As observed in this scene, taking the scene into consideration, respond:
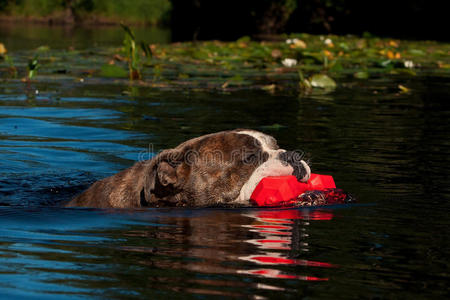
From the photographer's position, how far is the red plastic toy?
562 centimetres

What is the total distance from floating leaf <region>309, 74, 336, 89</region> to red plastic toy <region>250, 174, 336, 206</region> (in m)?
8.11

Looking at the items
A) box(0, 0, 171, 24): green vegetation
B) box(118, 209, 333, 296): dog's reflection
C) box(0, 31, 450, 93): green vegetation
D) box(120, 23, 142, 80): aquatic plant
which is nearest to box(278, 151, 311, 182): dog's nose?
box(118, 209, 333, 296): dog's reflection

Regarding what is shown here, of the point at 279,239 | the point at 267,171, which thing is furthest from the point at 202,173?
the point at 279,239

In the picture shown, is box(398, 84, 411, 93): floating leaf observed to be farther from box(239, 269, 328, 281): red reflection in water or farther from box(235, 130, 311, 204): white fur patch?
box(239, 269, 328, 281): red reflection in water

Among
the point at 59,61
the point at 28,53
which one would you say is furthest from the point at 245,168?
the point at 28,53

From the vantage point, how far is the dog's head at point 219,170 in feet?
19.1

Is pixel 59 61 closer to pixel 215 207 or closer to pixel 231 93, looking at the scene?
pixel 231 93

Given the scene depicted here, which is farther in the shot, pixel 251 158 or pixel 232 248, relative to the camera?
pixel 251 158

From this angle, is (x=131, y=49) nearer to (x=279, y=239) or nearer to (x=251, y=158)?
(x=251, y=158)

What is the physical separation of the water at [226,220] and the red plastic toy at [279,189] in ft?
0.38

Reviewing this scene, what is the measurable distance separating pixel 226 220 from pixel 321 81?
893 centimetres

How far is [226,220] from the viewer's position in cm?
533

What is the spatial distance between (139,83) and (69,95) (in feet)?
5.71

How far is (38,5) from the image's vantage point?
52188 millimetres
